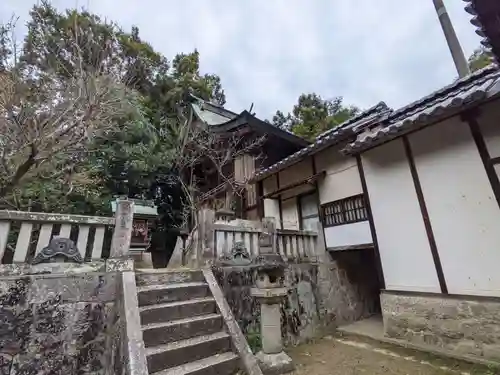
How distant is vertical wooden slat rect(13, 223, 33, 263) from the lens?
3.70 metres

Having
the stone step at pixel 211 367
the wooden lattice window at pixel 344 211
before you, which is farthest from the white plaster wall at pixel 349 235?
the stone step at pixel 211 367

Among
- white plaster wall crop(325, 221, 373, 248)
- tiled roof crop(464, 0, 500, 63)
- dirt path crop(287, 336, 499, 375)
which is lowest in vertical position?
dirt path crop(287, 336, 499, 375)

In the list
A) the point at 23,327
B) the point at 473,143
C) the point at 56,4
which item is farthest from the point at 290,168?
the point at 56,4

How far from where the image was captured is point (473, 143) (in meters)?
5.16

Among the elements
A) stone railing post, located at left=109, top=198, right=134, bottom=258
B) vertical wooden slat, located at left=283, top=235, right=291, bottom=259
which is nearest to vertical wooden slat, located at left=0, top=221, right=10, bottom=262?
stone railing post, located at left=109, top=198, right=134, bottom=258

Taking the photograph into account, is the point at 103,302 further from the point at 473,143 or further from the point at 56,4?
the point at 56,4

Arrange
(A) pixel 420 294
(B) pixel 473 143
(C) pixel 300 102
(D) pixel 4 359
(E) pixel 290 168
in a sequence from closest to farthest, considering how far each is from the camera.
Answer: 1. (D) pixel 4 359
2. (B) pixel 473 143
3. (A) pixel 420 294
4. (E) pixel 290 168
5. (C) pixel 300 102

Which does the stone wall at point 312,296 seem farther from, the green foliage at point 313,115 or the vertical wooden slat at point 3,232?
the green foliage at point 313,115

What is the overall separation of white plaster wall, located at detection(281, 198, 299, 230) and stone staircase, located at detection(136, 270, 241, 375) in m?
5.50

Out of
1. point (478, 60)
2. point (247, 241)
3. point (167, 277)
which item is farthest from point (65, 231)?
point (478, 60)

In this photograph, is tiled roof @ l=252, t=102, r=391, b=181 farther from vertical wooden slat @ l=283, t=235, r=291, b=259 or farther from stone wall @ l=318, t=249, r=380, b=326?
stone wall @ l=318, t=249, r=380, b=326

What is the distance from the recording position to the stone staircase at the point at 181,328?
3291mm

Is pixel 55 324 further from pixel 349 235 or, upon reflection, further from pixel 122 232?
pixel 349 235

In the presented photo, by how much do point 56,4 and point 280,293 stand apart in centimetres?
1420
